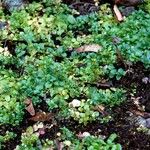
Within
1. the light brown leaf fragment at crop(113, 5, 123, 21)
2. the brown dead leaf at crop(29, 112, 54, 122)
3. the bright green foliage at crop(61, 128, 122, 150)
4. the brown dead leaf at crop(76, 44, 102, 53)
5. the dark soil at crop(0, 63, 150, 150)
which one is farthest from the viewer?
the light brown leaf fragment at crop(113, 5, 123, 21)

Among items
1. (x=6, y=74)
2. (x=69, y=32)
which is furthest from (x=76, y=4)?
(x=6, y=74)

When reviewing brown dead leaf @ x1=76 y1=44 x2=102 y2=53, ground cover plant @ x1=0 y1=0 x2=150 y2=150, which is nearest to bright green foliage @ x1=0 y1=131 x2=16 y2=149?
ground cover plant @ x1=0 y1=0 x2=150 y2=150

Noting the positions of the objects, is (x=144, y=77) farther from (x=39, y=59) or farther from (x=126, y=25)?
(x=39, y=59)

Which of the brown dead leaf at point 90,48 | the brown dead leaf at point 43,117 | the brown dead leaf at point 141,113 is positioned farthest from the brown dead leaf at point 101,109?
the brown dead leaf at point 90,48

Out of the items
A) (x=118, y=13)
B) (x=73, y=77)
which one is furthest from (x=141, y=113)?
(x=118, y=13)

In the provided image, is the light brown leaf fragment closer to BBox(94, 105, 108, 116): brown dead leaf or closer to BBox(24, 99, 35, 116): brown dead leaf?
BBox(94, 105, 108, 116): brown dead leaf

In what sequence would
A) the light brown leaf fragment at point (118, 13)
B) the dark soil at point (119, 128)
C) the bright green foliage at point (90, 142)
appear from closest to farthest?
the bright green foliage at point (90, 142) → the dark soil at point (119, 128) → the light brown leaf fragment at point (118, 13)

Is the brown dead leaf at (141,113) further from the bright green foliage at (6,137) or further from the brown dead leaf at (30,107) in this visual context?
the bright green foliage at (6,137)

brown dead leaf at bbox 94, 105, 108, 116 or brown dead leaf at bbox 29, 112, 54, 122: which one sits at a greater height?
brown dead leaf at bbox 94, 105, 108, 116

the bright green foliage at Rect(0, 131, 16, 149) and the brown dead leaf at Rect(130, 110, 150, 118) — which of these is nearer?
the bright green foliage at Rect(0, 131, 16, 149)

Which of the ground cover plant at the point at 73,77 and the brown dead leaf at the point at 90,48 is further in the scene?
the brown dead leaf at the point at 90,48
